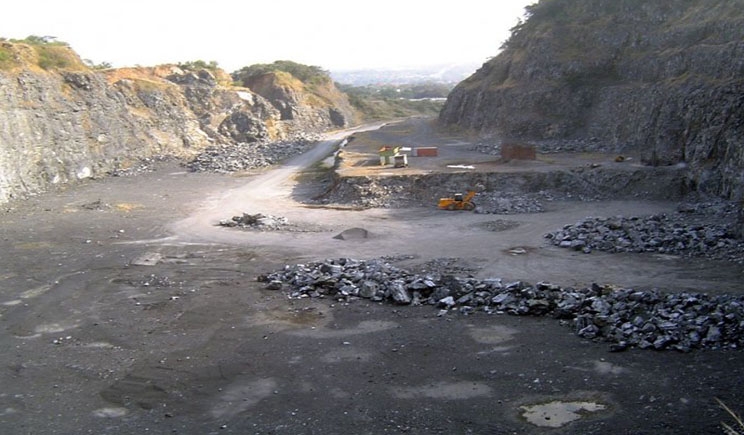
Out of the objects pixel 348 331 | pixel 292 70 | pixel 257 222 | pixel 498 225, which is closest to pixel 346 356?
pixel 348 331

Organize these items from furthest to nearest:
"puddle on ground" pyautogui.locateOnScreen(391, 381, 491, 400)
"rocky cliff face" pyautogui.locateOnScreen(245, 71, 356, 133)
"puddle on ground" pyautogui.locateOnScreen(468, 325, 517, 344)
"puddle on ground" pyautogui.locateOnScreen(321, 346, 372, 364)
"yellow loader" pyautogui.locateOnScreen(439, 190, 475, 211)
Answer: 1. "rocky cliff face" pyautogui.locateOnScreen(245, 71, 356, 133)
2. "yellow loader" pyautogui.locateOnScreen(439, 190, 475, 211)
3. "puddle on ground" pyautogui.locateOnScreen(468, 325, 517, 344)
4. "puddle on ground" pyautogui.locateOnScreen(321, 346, 372, 364)
5. "puddle on ground" pyautogui.locateOnScreen(391, 381, 491, 400)

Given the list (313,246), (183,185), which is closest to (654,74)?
(313,246)

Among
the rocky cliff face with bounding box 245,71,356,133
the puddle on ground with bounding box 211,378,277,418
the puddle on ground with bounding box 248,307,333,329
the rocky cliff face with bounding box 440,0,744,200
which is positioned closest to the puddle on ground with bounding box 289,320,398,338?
the puddle on ground with bounding box 248,307,333,329

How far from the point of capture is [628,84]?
4006 cm

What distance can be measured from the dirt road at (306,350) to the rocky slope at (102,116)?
10.7 m

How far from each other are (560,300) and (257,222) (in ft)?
48.0

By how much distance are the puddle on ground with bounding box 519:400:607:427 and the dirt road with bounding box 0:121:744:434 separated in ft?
0.11

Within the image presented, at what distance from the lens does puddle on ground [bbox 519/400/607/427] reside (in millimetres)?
10484

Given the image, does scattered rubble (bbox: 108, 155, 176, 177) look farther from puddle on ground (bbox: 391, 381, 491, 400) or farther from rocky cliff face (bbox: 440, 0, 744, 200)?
puddle on ground (bbox: 391, 381, 491, 400)

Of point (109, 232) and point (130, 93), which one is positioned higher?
point (130, 93)

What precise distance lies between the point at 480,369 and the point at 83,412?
297 inches

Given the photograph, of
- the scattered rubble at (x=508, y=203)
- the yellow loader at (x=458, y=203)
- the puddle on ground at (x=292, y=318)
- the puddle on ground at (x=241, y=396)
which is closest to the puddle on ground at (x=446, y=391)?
the puddle on ground at (x=241, y=396)

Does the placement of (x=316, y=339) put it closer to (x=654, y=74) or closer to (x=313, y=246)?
(x=313, y=246)

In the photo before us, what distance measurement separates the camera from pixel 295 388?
478 inches
